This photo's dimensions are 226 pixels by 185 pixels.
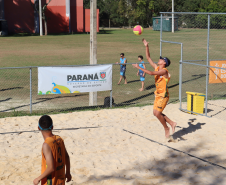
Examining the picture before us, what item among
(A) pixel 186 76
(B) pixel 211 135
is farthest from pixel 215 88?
(B) pixel 211 135

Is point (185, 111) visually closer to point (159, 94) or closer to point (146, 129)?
point (146, 129)

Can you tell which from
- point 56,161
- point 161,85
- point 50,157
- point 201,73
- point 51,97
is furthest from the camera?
point 201,73

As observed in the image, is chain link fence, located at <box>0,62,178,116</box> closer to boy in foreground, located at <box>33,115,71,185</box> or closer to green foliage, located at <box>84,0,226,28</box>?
boy in foreground, located at <box>33,115,71,185</box>

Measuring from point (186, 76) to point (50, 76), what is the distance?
935 cm

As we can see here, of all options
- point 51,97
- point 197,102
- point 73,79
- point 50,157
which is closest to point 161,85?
point 197,102

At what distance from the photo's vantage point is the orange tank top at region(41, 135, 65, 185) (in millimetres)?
4098

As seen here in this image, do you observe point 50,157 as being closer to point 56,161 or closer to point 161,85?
point 56,161

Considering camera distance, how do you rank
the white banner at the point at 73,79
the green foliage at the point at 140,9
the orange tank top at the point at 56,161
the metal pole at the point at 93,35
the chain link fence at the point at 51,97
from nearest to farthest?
the orange tank top at the point at 56,161, the white banner at the point at 73,79, the chain link fence at the point at 51,97, the metal pole at the point at 93,35, the green foliage at the point at 140,9

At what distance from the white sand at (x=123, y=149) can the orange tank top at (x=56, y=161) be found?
74.9 inches

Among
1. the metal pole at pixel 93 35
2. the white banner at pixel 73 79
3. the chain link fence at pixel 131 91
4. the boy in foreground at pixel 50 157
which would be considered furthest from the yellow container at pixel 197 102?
the boy in foreground at pixel 50 157

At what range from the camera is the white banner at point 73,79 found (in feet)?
36.1

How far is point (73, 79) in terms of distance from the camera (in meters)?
11.3

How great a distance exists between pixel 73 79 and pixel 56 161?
7.34 metres

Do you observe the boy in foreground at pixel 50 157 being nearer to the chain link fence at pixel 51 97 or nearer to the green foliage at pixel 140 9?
the chain link fence at pixel 51 97
